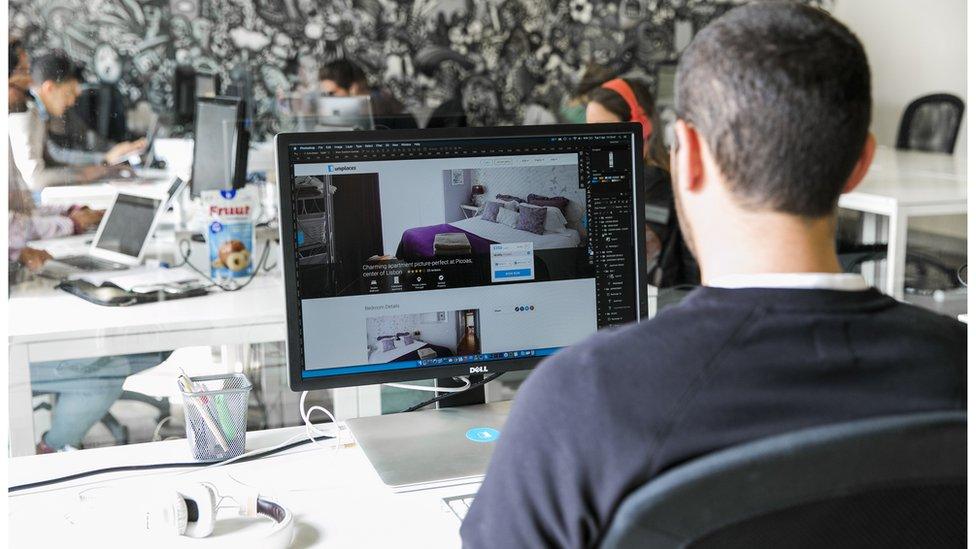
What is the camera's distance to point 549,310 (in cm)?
139

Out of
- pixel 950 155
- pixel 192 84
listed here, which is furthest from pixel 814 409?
pixel 950 155

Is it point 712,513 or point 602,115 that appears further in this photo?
point 602,115

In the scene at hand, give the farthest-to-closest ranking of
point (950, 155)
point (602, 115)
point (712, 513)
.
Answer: point (950, 155) < point (602, 115) < point (712, 513)

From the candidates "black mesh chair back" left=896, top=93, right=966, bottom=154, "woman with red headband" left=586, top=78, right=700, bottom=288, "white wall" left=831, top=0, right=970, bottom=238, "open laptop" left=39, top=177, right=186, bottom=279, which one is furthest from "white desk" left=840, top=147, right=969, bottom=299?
"open laptop" left=39, top=177, right=186, bottom=279

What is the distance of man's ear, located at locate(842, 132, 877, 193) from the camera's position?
0.79 meters

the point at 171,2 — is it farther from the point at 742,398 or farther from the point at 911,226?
the point at 742,398

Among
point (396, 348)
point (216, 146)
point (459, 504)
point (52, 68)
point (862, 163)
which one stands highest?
point (52, 68)

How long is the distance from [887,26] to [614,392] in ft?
16.4

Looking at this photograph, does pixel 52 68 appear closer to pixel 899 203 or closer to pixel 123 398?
pixel 123 398

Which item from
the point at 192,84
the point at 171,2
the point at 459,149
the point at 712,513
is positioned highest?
the point at 171,2

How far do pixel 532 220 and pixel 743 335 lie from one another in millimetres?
663

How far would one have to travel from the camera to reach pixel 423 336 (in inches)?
53.2

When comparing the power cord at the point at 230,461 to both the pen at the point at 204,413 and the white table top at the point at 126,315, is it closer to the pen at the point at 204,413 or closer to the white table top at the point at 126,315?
the pen at the point at 204,413

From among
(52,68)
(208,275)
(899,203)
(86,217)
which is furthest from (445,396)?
(52,68)
